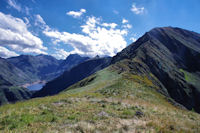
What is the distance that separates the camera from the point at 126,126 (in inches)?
304

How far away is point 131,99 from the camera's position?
74.8 ft

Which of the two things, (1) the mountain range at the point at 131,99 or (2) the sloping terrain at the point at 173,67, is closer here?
(1) the mountain range at the point at 131,99

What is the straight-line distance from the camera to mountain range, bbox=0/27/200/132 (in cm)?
805

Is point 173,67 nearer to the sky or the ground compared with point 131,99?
nearer to the sky

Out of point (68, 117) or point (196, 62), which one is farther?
point (196, 62)

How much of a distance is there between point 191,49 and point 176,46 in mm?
16641

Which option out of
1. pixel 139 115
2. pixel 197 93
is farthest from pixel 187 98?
pixel 139 115

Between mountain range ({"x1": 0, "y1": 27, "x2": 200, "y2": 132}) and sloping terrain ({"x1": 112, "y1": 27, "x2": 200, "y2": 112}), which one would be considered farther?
sloping terrain ({"x1": 112, "y1": 27, "x2": 200, "y2": 112})

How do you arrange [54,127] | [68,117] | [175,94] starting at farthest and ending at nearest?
[175,94] < [68,117] < [54,127]

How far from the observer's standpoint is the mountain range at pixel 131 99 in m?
8.05

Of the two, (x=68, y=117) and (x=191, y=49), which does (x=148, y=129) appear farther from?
(x=191, y=49)

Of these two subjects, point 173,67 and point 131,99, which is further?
point 173,67

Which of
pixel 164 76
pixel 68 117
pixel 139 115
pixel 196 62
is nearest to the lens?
pixel 68 117

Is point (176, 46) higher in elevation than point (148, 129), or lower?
higher
